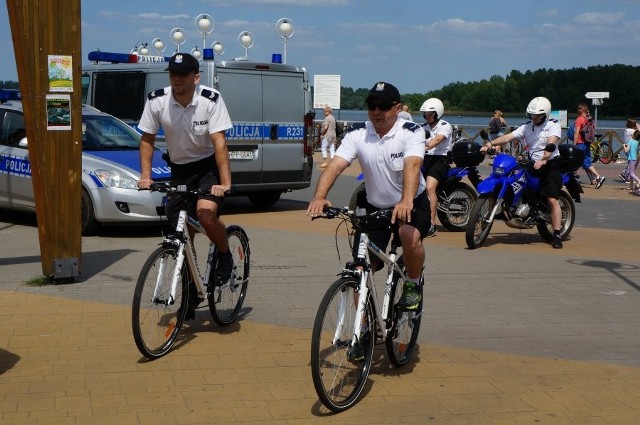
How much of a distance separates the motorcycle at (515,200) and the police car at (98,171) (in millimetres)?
3889

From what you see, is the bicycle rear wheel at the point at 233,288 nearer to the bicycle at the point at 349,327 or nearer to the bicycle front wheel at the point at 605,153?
the bicycle at the point at 349,327

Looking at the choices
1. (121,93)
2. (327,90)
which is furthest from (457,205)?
(327,90)

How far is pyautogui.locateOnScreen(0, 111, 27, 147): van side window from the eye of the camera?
1360 cm

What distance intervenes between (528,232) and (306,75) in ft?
15.2

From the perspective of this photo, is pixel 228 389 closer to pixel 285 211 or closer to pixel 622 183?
pixel 285 211

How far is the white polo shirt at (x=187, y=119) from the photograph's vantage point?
23.2 ft

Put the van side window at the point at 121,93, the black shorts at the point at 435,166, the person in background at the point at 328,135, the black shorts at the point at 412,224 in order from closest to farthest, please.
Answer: the black shorts at the point at 412,224 → the black shorts at the point at 435,166 → the van side window at the point at 121,93 → the person in background at the point at 328,135

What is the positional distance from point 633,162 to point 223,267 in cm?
1683

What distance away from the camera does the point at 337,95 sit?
3866 centimetres

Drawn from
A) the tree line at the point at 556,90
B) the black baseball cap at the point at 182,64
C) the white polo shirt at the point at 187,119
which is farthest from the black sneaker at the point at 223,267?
the tree line at the point at 556,90

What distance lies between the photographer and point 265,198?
17.2 metres

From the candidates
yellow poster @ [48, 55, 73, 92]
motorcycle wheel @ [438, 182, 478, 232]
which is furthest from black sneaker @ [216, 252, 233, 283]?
motorcycle wheel @ [438, 182, 478, 232]

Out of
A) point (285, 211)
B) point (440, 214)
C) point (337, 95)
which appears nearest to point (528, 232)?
point (440, 214)

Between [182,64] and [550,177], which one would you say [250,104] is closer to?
[550,177]
